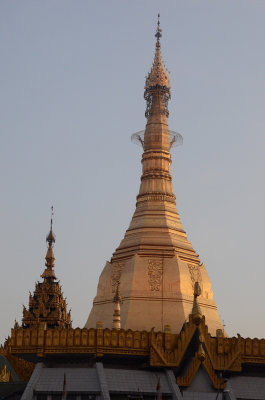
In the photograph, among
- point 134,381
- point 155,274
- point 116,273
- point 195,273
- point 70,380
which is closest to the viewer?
point 70,380

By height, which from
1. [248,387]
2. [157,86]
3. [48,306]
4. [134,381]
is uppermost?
[157,86]

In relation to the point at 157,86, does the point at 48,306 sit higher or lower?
lower

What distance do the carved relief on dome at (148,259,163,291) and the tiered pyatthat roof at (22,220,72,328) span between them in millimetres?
8188

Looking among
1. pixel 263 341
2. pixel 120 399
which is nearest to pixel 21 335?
pixel 120 399

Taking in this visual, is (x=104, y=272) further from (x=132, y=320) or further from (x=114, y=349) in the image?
(x=114, y=349)

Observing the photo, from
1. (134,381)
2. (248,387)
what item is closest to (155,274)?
(248,387)

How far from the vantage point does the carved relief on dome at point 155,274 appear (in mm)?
47844

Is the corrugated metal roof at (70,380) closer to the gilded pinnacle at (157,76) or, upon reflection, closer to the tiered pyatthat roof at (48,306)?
the tiered pyatthat roof at (48,306)

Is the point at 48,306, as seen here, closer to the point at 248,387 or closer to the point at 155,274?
the point at 155,274

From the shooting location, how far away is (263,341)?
123 ft

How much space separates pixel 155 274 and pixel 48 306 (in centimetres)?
905

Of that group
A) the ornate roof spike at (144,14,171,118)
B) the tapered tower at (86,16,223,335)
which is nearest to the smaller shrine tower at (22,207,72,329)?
the tapered tower at (86,16,223,335)

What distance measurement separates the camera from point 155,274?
4831 cm

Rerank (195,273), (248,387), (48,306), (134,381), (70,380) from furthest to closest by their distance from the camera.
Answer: (48,306)
(195,273)
(248,387)
(134,381)
(70,380)
